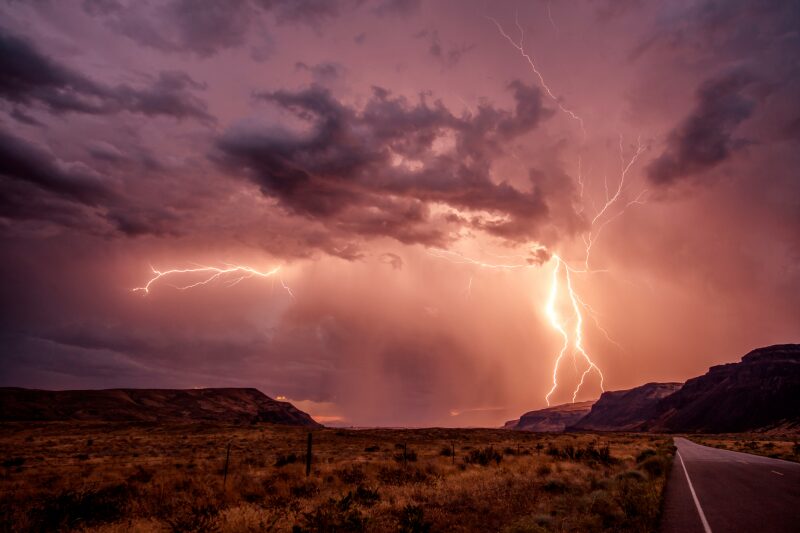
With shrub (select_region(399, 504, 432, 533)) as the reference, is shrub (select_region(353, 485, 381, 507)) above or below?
below

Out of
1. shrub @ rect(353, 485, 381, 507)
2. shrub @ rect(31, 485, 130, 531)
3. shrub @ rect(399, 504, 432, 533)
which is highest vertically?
shrub @ rect(399, 504, 432, 533)

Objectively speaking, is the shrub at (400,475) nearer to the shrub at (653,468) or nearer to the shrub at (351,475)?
the shrub at (351,475)

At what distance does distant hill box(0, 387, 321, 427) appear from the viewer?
4427 inches

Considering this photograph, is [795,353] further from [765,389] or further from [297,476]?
[297,476]

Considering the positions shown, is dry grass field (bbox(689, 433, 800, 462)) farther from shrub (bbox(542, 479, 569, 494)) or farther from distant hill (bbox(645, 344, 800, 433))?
distant hill (bbox(645, 344, 800, 433))

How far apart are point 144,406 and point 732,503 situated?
155 m

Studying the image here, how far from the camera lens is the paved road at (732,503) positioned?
911 cm

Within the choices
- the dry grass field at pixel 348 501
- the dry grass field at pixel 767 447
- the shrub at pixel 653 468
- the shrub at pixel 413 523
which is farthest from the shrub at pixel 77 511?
the dry grass field at pixel 767 447

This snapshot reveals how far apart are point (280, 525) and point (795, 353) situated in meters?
242

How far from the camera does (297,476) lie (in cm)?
1677

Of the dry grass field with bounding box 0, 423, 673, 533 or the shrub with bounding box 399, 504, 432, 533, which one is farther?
the dry grass field with bounding box 0, 423, 673, 533

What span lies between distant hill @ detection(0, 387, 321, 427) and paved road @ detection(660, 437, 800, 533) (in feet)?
361

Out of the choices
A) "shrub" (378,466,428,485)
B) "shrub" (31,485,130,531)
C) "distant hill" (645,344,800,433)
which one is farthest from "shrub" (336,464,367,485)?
"distant hill" (645,344,800,433)

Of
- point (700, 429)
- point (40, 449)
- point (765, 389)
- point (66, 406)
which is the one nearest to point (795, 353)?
point (765, 389)
